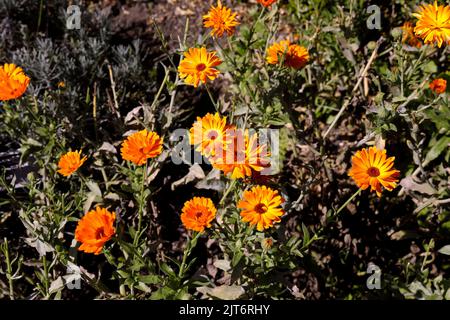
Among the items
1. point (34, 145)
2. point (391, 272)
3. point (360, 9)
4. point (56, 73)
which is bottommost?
point (391, 272)

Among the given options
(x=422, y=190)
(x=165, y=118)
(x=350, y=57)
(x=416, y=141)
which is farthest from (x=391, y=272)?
(x=165, y=118)

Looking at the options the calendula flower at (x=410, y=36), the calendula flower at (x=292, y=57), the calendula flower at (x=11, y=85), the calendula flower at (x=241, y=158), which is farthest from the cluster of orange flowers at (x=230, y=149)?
the calendula flower at (x=410, y=36)

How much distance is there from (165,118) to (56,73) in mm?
984

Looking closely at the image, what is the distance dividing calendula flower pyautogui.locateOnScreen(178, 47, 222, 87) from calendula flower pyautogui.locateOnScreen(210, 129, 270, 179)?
1.20 ft

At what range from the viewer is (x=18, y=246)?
2.75 metres

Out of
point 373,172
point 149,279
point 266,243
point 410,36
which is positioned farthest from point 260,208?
point 410,36

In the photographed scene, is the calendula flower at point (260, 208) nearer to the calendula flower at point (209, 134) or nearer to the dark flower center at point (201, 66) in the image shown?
the calendula flower at point (209, 134)

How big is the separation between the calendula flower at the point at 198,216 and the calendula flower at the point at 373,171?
0.56m

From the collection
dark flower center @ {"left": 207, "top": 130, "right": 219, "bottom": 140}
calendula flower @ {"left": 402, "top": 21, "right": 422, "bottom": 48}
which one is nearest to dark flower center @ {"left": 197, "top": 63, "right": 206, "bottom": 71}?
dark flower center @ {"left": 207, "top": 130, "right": 219, "bottom": 140}

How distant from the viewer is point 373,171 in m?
1.92

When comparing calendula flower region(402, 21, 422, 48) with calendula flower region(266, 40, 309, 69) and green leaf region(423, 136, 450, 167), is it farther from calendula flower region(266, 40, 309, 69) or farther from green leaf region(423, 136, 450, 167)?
calendula flower region(266, 40, 309, 69)

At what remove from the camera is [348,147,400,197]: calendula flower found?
6.21 ft

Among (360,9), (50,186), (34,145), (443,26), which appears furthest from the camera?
(360,9)

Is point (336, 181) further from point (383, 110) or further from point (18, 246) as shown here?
point (18, 246)
